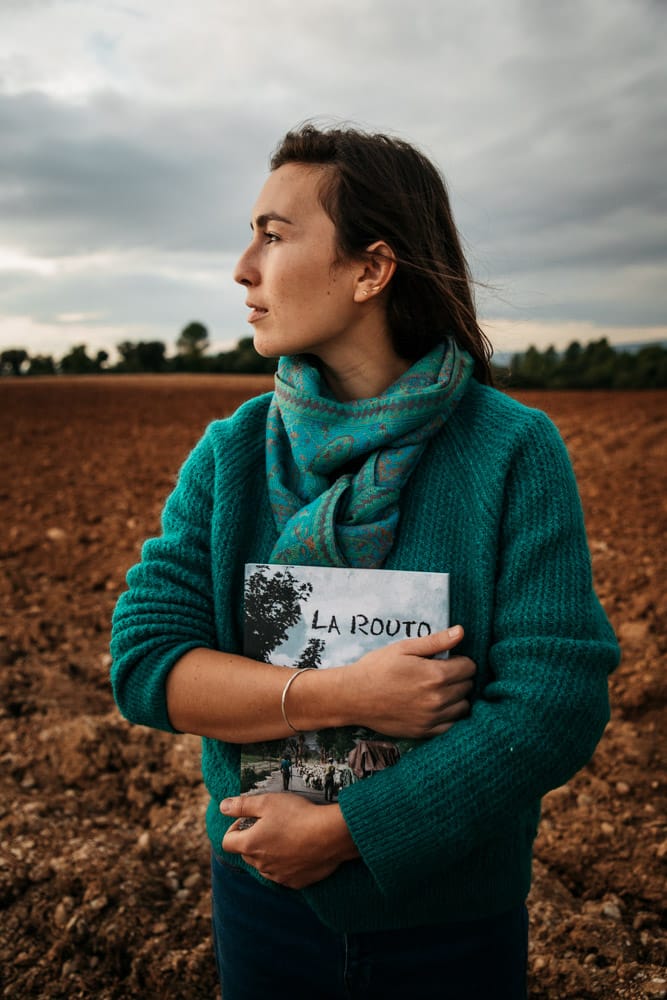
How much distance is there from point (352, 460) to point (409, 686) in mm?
369

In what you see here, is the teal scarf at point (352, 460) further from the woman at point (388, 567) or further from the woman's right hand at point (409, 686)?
the woman's right hand at point (409, 686)

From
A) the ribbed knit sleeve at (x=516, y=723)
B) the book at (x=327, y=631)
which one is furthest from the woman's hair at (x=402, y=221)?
the book at (x=327, y=631)

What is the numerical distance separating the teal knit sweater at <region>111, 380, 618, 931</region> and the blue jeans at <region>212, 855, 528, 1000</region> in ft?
0.16

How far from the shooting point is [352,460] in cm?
125

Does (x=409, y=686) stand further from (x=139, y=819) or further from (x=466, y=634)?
(x=139, y=819)

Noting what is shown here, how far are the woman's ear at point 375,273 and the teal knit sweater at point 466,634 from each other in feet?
0.78

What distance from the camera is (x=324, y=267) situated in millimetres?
Answer: 1247

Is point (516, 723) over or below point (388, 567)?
below

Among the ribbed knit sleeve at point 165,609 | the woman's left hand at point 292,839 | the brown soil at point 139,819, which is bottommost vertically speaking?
the brown soil at point 139,819

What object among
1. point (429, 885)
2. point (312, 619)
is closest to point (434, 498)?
point (312, 619)

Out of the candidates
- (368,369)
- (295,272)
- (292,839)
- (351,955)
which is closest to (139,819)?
(351,955)

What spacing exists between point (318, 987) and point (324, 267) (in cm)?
117

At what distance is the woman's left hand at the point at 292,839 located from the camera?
112cm

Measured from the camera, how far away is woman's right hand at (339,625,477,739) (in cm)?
110
